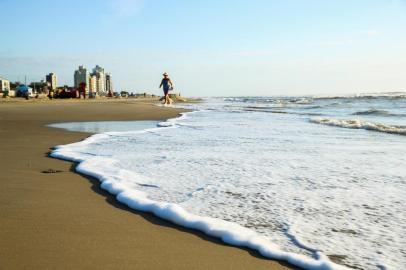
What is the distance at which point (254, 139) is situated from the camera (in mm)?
6289

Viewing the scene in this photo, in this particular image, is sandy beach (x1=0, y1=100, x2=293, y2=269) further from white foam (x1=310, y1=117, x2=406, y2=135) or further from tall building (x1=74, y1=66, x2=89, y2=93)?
tall building (x1=74, y1=66, x2=89, y2=93)

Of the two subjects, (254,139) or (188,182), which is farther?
(254,139)

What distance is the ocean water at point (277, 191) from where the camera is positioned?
6.61ft

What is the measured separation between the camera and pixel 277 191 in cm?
304

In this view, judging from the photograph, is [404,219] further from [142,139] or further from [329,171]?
[142,139]

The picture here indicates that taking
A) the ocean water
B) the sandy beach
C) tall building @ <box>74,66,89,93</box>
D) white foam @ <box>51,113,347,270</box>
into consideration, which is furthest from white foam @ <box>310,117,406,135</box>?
tall building @ <box>74,66,89,93</box>

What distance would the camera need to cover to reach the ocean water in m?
2.02

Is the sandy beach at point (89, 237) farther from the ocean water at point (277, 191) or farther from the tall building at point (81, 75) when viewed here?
the tall building at point (81, 75)

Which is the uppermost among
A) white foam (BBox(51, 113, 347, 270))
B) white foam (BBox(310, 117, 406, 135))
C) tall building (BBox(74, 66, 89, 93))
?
tall building (BBox(74, 66, 89, 93))

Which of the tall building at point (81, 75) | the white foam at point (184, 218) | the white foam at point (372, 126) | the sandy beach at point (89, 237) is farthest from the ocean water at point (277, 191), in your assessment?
the tall building at point (81, 75)

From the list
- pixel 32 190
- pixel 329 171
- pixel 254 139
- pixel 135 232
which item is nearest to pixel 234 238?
pixel 135 232

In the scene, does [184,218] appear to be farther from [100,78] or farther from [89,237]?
[100,78]

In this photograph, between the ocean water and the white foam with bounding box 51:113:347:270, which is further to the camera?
the ocean water

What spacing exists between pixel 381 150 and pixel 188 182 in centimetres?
294
